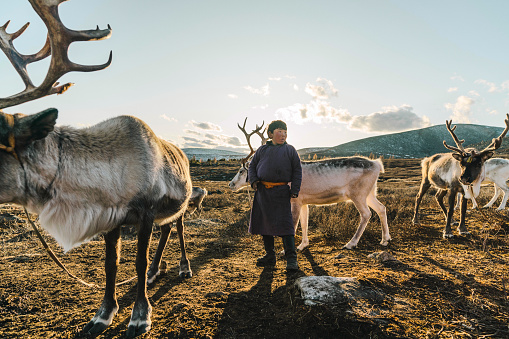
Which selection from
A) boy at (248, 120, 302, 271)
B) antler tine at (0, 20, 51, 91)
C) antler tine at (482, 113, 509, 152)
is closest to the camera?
antler tine at (0, 20, 51, 91)

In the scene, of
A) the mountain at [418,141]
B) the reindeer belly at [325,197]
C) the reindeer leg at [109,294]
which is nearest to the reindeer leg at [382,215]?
the reindeer belly at [325,197]

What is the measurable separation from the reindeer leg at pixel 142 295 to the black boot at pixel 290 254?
2116 millimetres

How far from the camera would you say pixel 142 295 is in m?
2.71

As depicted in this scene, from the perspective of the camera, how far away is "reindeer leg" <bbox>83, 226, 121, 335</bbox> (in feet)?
8.43

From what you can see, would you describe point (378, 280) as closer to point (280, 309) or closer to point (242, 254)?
point (280, 309)

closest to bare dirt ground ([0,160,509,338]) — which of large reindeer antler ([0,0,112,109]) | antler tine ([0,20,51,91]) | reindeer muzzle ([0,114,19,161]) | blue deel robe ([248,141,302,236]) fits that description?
blue deel robe ([248,141,302,236])

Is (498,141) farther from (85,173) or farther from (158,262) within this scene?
(85,173)

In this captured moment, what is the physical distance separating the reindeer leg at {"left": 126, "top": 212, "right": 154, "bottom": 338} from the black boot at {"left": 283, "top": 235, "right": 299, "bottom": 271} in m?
2.12

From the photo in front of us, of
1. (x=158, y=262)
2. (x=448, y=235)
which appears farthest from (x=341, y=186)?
(x=158, y=262)

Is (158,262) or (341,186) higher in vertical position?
(341,186)

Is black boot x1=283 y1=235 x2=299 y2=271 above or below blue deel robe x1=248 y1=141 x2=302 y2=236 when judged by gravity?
below

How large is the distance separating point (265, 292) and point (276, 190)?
1723 mm

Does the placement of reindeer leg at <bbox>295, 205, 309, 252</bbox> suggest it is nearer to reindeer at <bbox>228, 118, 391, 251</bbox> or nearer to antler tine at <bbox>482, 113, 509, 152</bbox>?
reindeer at <bbox>228, 118, 391, 251</bbox>

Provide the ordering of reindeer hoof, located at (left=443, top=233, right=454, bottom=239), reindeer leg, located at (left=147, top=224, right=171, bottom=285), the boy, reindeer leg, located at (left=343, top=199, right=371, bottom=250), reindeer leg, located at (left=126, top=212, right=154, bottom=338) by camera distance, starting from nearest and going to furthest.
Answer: reindeer leg, located at (left=126, top=212, right=154, bottom=338) < reindeer leg, located at (left=147, top=224, right=171, bottom=285) < the boy < reindeer leg, located at (left=343, top=199, right=371, bottom=250) < reindeer hoof, located at (left=443, top=233, right=454, bottom=239)
